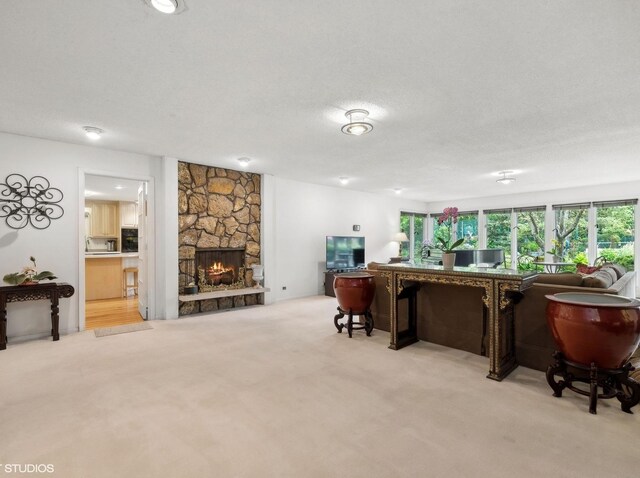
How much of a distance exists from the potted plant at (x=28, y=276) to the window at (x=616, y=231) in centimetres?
1015

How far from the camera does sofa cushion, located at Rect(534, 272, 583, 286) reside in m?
2.99

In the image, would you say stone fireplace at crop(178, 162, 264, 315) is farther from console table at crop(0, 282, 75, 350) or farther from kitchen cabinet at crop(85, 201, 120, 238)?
kitchen cabinet at crop(85, 201, 120, 238)

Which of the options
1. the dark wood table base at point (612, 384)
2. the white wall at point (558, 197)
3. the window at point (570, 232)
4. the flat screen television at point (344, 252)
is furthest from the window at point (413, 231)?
the dark wood table base at point (612, 384)

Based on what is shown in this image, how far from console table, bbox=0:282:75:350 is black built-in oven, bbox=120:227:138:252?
4.06 meters

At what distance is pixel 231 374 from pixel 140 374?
840 mm

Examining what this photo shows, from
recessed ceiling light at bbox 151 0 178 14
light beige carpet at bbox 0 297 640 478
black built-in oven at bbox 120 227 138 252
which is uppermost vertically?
recessed ceiling light at bbox 151 0 178 14

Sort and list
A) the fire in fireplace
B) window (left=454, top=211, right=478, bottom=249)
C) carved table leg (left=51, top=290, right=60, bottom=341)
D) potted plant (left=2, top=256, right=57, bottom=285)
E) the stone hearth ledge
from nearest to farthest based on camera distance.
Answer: potted plant (left=2, top=256, right=57, bottom=285) < carved table leg (left=51, top=290, right=60, bottom=341) < the stone hearth ledge < the fire in fireplace < window (left=454, top=211, right=478, bottom=249)

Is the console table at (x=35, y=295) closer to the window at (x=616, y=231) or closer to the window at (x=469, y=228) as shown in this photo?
the window at (x=469, y=228)

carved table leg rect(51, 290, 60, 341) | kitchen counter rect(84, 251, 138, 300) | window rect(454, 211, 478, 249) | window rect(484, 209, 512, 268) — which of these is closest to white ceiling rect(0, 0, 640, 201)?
carved table leg rect(51, 290, 60, 341)

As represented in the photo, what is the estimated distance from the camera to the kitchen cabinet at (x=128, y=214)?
7941 millimetres

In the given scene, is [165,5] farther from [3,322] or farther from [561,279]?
[3,322]

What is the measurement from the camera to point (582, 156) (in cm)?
Result: 487

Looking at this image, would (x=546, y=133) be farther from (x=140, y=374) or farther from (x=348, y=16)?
(x=140, y=374)

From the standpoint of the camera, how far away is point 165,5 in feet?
5.78
